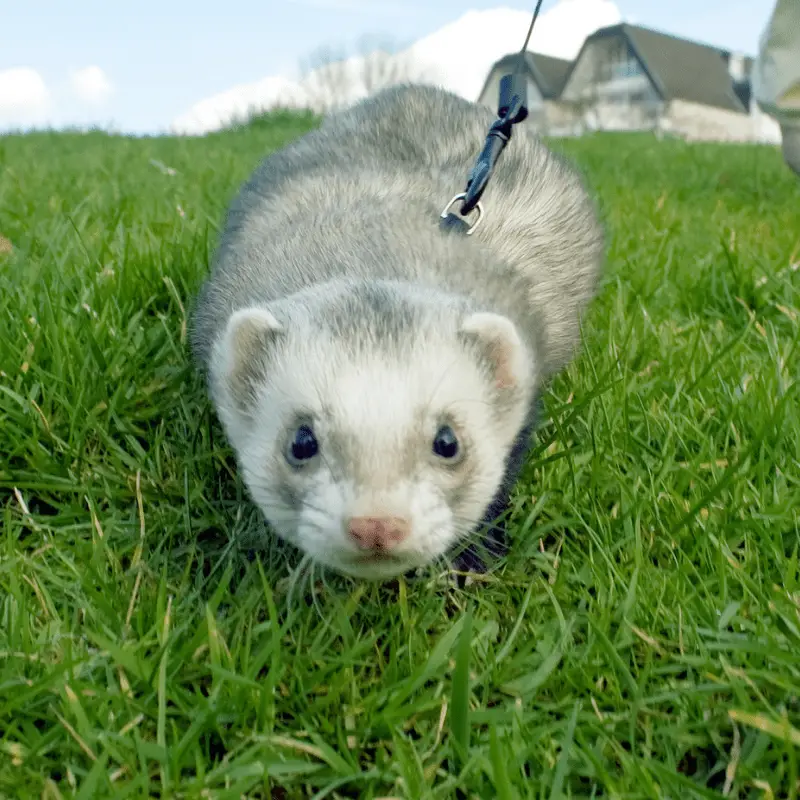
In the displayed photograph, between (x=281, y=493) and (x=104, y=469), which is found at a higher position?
(x=281, y=493)

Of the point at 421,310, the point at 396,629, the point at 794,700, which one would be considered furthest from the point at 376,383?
the point at 794,700

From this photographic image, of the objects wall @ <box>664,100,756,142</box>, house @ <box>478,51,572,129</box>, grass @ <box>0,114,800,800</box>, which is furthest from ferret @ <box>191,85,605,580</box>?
wall @ <box>664,100,756,142</box>

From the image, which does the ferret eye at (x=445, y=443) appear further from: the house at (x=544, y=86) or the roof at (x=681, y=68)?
the roof at (x=681, y=68)

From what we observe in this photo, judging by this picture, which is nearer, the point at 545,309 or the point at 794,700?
the point at 794,700

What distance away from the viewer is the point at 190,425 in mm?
2521

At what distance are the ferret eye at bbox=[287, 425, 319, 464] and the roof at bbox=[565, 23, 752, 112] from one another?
127 feet

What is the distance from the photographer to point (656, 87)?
3703cm

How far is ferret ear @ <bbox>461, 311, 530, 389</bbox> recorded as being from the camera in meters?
1.97

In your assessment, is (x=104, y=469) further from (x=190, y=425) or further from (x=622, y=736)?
(x=622, y=736)

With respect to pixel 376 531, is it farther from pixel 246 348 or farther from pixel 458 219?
pixel 458 219

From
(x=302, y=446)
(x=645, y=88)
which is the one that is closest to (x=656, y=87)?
(x=645, y=88)

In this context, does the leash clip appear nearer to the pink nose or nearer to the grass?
the grass

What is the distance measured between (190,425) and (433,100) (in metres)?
1.59

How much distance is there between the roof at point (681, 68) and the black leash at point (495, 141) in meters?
37.5
